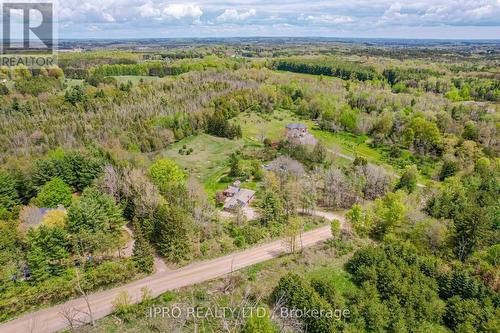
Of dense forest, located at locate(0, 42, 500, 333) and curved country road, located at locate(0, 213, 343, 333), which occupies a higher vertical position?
dense forest, located at locate(0, 42, 500, 333)

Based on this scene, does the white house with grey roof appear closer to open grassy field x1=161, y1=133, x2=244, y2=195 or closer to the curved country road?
open grassy field x1=161, y1=133, x2=244, y2=195

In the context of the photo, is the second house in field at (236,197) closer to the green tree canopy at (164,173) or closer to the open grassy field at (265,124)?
the green tree canopy at (164,173)

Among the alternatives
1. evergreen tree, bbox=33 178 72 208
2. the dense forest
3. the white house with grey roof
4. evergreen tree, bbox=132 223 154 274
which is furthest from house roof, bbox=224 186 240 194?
evergreen tree, bbox=33 178 72 208

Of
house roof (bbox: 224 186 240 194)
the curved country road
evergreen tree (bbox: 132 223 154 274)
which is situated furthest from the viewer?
house roof (bbox: 224 186 240 194)

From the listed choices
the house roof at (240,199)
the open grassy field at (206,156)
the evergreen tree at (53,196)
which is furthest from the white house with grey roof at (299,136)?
the evergreen tree at (53,196)

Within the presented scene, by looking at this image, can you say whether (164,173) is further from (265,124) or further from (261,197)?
(265,124)
